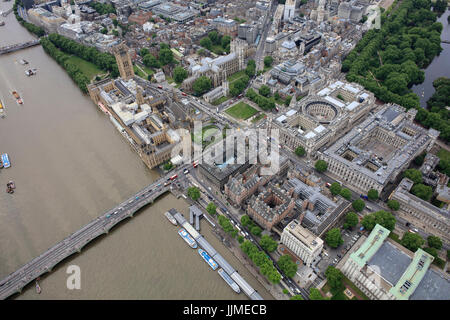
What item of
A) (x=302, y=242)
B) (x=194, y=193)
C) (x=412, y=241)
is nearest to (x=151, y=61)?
(x=194, y=193)

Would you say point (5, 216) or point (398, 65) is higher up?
point (398, 65)

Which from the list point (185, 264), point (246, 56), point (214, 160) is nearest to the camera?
point (185, 264)

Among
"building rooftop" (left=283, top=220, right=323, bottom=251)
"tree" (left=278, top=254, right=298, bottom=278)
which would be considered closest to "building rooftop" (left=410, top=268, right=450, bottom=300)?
"building rooftop" (left=283, top=220, right=323, bottom=251)

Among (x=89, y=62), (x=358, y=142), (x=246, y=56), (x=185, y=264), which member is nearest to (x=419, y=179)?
(x=358, y=142)

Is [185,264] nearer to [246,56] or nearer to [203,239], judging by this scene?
[203,239]

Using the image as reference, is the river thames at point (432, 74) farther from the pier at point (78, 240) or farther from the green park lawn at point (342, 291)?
the pier at point (78, 240)

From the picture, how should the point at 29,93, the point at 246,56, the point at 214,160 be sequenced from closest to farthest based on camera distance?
the point at 214,160
the point at 29,93
the point at 246,56
